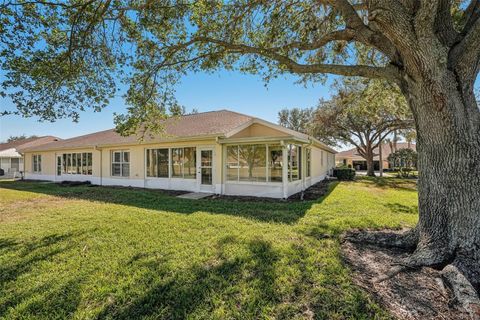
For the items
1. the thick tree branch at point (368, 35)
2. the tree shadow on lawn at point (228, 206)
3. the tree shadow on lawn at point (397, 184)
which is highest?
the thick tree branch at point (368, 35)

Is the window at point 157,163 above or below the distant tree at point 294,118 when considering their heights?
below

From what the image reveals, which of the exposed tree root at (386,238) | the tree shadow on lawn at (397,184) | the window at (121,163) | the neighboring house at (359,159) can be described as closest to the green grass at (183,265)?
the exposed tree root at (386,238)

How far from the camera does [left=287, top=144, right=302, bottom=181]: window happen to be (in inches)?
421

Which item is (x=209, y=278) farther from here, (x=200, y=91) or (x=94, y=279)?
(x=200, y=91)

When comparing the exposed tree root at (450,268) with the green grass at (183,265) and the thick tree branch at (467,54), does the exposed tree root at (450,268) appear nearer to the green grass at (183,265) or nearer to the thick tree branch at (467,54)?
the green grass at (183,265)

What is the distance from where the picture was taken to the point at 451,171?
3.87 metres

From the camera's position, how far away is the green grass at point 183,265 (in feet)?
9.83

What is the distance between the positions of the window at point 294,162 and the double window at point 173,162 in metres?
4.79

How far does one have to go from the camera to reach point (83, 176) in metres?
17.4

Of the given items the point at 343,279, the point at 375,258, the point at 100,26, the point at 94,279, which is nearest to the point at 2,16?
the point at 100,26

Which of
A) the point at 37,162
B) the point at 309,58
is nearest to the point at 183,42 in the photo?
the point at 309,58

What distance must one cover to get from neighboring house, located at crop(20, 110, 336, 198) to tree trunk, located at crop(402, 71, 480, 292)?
5830 mm

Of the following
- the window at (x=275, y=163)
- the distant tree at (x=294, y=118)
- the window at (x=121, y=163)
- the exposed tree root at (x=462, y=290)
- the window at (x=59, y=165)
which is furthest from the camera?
the distant tree at (x=294, y=118)

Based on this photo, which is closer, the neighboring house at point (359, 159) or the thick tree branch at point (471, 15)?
the thick tree branch at point (471, 15)
